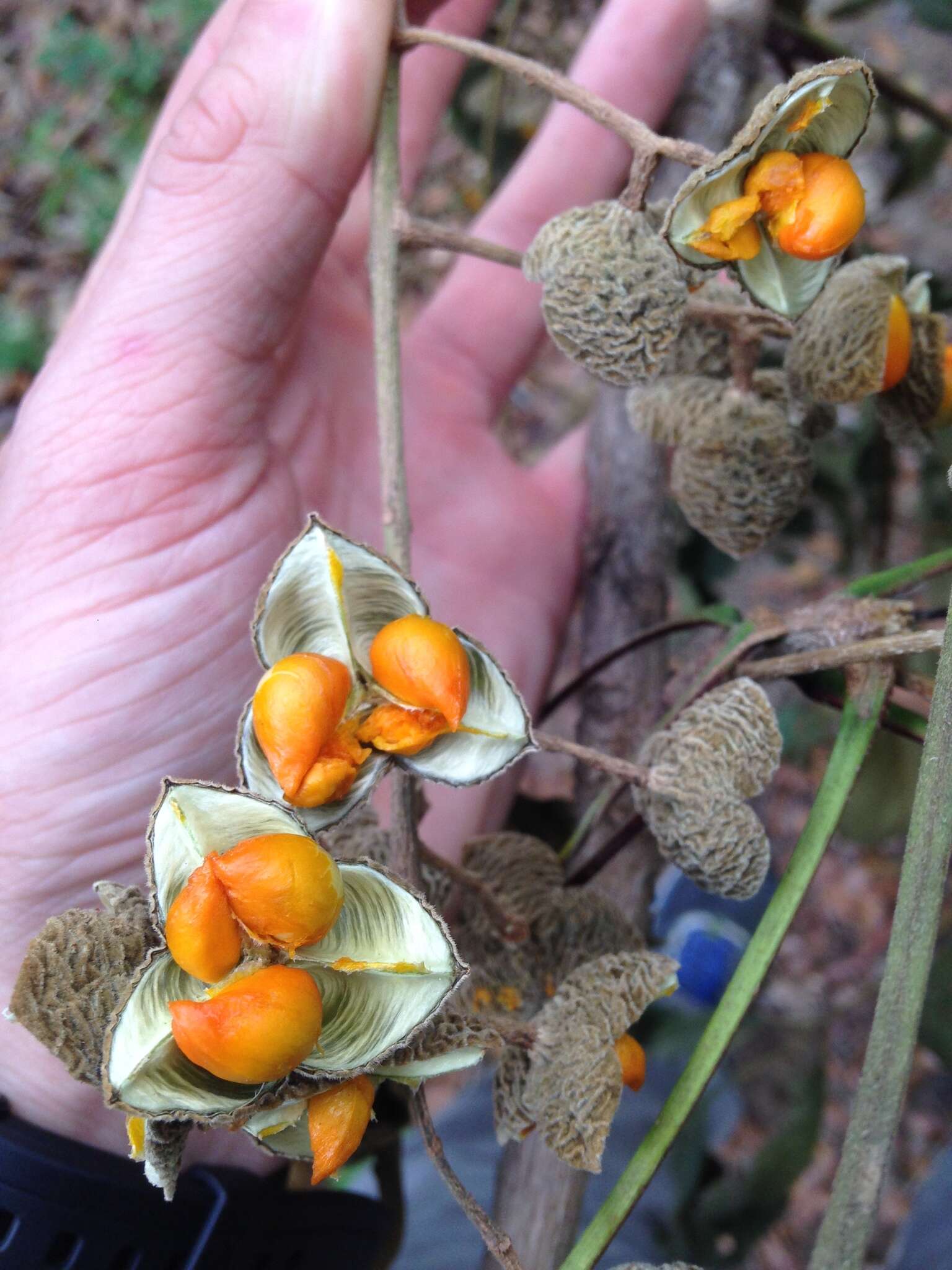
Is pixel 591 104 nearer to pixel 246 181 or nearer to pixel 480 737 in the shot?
pixel 246 181

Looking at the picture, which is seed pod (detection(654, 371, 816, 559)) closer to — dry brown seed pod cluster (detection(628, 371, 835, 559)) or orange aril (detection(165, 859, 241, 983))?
dry brown seed pod cluster (detection(628, 371, 835, 559))

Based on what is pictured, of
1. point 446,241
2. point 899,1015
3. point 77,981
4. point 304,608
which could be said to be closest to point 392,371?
point 446,241

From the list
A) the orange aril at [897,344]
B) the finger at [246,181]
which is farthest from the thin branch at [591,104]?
the orange aril at [897,344]

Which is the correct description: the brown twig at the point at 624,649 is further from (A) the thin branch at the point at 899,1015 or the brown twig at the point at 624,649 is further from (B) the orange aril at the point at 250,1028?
(B) the orange aril at the point at 250,1028

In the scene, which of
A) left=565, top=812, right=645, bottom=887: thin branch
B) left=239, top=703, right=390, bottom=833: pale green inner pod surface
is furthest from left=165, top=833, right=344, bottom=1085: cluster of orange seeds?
left=565, top=812, right=645, bottom=887: thin branch

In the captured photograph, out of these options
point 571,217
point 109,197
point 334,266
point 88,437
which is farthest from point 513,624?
point 109,197

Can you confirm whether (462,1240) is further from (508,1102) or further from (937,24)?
(937,24)
